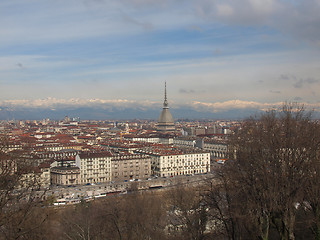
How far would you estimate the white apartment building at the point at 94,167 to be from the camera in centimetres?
3856

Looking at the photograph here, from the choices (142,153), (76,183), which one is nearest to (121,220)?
(76,183)

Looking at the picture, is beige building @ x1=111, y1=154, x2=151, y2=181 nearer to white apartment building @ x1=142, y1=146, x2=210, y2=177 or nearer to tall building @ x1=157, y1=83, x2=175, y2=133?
white apartment building @ x1=142, y1=146, x2=210, y2=177

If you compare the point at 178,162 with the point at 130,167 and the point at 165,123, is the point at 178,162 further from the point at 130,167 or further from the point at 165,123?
the point at 165,123

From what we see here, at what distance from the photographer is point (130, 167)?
41.8 m

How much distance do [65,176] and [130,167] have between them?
7.60 metres

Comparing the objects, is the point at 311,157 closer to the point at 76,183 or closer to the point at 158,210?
the point at 158,210

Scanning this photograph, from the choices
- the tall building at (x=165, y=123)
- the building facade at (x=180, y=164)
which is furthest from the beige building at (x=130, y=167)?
the tall building at (x=165, y=123)

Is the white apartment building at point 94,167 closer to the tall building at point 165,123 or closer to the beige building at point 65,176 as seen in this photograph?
the beige building at point 65,176

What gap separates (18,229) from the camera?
9.83 metres

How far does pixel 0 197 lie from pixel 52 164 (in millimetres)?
30190

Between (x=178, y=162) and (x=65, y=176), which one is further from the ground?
(x=178, y=162)

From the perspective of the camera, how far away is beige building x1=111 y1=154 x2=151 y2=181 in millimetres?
40812

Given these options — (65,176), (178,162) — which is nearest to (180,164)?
(178,162)

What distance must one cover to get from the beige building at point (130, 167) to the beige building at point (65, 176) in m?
4.38
